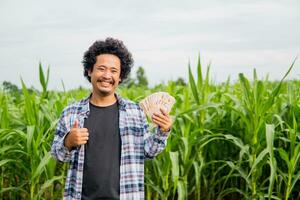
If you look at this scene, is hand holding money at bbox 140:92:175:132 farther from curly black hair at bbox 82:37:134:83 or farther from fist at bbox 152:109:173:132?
curly black hair at bbox 82:37:134:83

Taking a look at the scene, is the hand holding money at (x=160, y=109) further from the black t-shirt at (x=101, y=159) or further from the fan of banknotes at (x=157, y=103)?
the black t-shirt at (x=101, y=159)

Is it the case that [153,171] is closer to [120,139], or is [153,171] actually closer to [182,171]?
[182,171]

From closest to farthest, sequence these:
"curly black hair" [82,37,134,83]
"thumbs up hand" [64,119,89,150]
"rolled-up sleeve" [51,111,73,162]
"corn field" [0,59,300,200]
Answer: "thumbs up hand" [64,119,89,150] < "rolled-up sleeve" [51,111,73,162] < "curly black hair" [82,37,134,83] < "corn field" [0,59,300,200]

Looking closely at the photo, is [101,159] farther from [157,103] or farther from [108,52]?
[108,52]

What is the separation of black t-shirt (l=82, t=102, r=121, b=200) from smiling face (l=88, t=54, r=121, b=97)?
126 mm

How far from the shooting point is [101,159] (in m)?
2.03

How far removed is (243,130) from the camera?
3.51 metres

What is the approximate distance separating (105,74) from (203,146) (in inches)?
66.7

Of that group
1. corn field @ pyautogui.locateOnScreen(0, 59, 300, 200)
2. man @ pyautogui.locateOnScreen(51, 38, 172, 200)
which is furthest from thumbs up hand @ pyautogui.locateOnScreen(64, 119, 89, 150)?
corn field @ pyautogui.locateOnScreen(0, 59, 300, 200)

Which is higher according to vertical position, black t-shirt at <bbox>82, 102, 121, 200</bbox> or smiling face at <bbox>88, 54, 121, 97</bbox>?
smiling face at <bbox>88, 54, 121, 97</bbox>

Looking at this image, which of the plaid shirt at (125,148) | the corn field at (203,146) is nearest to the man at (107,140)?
the plaid shirt at (125,148)

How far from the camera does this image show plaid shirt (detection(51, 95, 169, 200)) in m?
2.04

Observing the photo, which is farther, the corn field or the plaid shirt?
the corn field

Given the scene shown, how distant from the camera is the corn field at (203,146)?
314cm
